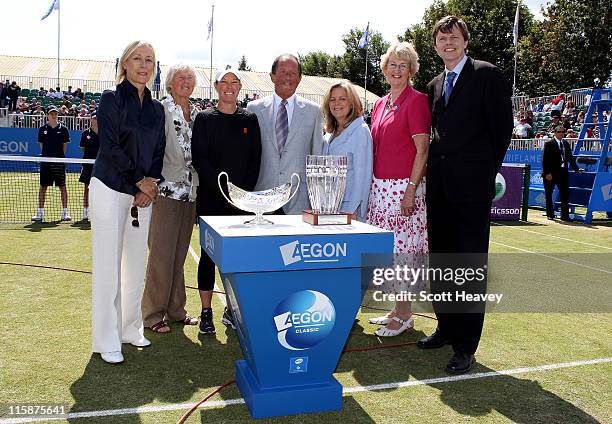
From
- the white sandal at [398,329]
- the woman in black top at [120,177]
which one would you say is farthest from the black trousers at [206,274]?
the white sandal at [398,329]

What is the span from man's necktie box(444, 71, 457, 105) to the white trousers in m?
2.32

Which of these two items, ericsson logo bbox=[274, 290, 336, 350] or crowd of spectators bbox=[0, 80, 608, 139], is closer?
ericsson logo bbox=[274, 290, 336, 350]

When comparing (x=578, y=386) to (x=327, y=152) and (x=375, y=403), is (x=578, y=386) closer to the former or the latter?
(x=375, y=403)

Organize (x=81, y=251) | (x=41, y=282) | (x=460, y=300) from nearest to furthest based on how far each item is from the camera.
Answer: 1. (x=460, y=300)
2. (x=41, y=282)
3. (x=81, y=251)

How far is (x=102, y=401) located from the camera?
11.4ft

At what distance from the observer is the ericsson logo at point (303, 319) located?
3.23 metres

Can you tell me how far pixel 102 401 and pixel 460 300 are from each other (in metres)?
2.57

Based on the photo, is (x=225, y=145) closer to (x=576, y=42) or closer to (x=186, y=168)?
(x=186, y=168)

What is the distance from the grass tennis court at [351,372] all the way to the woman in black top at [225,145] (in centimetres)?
102

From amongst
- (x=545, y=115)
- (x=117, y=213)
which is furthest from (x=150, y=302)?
(x=545, y=115)

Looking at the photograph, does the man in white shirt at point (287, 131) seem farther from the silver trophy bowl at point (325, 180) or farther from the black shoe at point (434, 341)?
the black shoe at point (434, 341)

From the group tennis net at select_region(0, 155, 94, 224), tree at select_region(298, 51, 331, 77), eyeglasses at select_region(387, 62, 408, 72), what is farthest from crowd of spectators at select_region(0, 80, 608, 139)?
tree at select_region(298, 51, 331, 77)

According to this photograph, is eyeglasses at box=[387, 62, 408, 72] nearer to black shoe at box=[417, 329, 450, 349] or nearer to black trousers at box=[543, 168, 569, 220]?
black shoe at box=[417, 329, 450, 349]

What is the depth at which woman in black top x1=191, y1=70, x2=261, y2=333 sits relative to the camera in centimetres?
454
